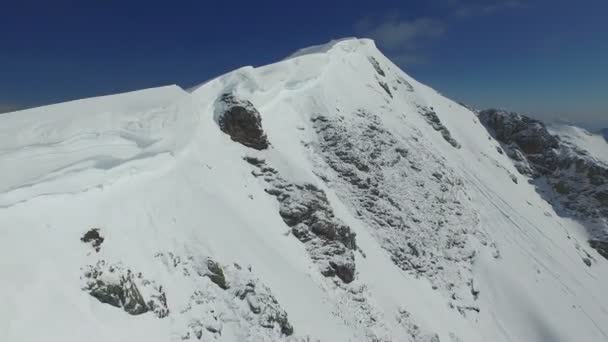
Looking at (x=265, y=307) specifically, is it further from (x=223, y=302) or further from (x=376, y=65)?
(x=376, y=65)

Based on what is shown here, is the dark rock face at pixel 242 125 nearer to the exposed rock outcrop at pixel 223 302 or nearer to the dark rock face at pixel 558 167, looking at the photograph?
the exposed rock outcrop at pixel 223 302

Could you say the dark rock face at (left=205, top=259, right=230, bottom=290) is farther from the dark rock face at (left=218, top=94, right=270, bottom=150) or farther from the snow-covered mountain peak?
the snow-covered mountain peak

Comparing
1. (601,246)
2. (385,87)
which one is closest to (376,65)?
(385,87)

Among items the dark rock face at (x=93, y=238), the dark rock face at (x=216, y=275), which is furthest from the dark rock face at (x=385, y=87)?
the dark rock face at (x=93, y=238)

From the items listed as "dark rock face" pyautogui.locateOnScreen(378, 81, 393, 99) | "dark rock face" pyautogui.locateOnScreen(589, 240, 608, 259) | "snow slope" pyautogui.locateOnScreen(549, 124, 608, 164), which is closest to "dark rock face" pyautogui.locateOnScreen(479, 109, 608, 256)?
"dark rock face" pyautogui.locateOnScreen(589, 240, 608, 259)

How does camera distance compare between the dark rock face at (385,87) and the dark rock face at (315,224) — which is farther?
the dark rock face at (385,87)

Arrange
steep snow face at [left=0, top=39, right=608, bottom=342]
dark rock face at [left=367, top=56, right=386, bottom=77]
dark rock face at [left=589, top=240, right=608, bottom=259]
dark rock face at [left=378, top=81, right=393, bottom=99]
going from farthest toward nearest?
dark rock face at [left=367, top=56, right=386, bottom=77]
dark rock face at [left=589, top=240, right=608, bottom=259]
dark rock face at [left=378, top=81, right=393, bottom=99]
steep snow face at [left=0, top=39, right=608, bottom=342]
